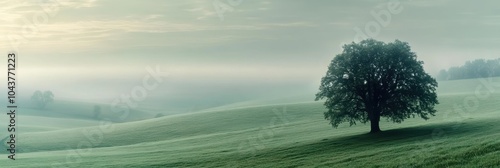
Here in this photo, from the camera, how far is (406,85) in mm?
50438

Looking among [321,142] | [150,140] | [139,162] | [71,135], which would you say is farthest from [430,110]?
[71,135]

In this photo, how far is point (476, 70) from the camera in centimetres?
18325

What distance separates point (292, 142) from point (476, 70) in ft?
509

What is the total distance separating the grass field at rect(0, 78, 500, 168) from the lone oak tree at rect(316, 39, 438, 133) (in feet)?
8.03

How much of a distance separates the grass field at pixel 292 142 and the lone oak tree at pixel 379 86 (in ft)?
8.03

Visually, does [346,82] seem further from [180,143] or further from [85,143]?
[85,143]

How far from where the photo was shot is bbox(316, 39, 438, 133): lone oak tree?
5025 centimetres

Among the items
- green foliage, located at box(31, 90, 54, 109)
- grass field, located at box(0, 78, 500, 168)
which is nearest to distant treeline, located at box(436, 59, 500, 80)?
grass field, located at box(0, 78, 500, 168)

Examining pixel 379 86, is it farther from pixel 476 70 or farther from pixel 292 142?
pixel 476 70

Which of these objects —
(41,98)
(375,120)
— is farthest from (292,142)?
(41,98)

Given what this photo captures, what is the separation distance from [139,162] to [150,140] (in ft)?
121

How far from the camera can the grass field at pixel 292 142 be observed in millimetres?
30172

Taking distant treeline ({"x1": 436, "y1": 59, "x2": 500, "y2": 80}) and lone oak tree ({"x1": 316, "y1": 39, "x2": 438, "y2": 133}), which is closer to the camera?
lone oak tree ({"x1": 316, "y1": 39, "x2": 438, "y2": 133})

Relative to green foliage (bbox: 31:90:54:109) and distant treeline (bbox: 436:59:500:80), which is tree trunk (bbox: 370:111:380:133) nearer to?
distant treeline (bbox: 436:59:500:80)
